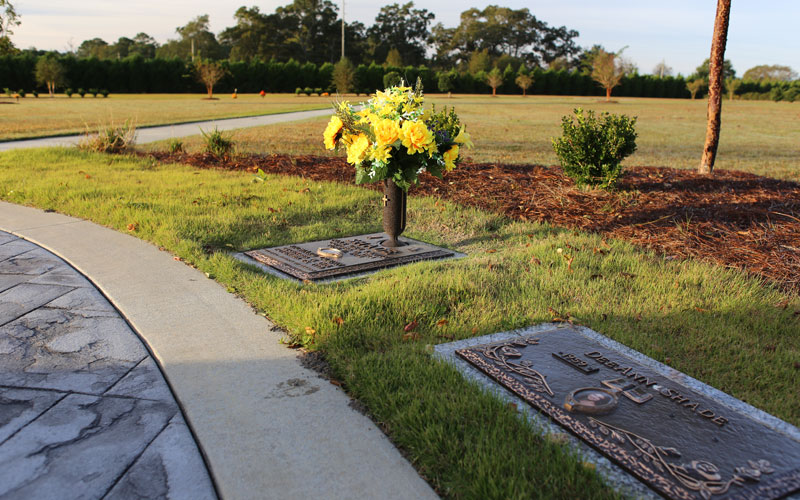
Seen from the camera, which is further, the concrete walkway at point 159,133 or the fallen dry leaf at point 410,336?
the concrete walkway at point 159,133

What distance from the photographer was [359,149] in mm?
4832

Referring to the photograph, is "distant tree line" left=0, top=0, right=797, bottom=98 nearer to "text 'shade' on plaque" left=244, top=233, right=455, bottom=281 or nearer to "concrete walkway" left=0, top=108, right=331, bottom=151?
"concrete walkway" left=0, top=108, right=331, bottom=151

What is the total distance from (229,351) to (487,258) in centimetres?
256

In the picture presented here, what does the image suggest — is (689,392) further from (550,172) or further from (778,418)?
(550,172)

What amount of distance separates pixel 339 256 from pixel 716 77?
21.3 ft

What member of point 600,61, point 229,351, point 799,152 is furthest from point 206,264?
point 600,61

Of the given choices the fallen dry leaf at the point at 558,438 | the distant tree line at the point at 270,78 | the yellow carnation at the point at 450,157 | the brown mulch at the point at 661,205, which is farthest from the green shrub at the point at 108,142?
the distant tree line at the point at 270,78

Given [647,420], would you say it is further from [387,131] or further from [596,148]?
[596,148]

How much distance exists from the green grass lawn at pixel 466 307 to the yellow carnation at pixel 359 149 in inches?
39.6

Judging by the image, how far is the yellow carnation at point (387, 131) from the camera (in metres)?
4.63

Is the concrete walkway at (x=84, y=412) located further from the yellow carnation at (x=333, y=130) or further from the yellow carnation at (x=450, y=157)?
the yellow carnation at (x=450, y=157)

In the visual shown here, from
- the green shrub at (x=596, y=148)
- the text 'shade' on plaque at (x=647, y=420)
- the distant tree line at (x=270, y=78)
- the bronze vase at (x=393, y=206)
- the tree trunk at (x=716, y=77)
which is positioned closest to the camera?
the text 'shade' on plaque at (x=647, y=420)

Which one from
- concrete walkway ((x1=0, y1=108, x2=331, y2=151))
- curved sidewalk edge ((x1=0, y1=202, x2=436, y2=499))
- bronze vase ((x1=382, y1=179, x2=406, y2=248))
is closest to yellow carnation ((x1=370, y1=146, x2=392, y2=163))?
bronze vase ((x1=382, y1=179, x2=406, y2=248))

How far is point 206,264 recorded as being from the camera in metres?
4.93
